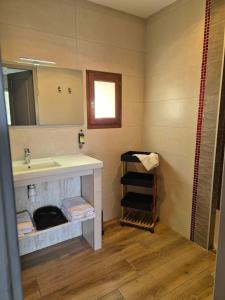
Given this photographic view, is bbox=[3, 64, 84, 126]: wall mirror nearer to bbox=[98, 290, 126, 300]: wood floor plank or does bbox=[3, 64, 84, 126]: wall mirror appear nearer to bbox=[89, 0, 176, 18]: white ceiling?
bbox=[89, 0, 176, 18]: white ceiling

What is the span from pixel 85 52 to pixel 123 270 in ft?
6.99

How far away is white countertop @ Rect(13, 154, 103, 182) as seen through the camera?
59.1 inches

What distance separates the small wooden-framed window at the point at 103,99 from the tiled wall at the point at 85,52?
74 millimetres

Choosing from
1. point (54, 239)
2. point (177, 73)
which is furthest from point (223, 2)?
point (54, 239)

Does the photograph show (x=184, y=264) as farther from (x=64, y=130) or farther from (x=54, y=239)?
(x=64, y=130)

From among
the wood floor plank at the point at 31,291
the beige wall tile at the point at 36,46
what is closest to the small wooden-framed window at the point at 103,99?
the beige wall tile at the point at 36,46

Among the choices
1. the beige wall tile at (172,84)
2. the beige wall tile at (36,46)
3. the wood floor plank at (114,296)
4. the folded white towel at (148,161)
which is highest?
the beige wall tile at (36,46)

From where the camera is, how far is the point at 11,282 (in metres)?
0.40

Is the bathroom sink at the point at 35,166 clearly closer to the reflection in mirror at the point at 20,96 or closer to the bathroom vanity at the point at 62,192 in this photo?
the bathroom vanity at the point at 62,192

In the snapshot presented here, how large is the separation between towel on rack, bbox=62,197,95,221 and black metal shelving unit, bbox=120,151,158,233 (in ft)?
1.72

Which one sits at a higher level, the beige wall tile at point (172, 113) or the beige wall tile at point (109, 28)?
the beige wall tile at point (109, 28)

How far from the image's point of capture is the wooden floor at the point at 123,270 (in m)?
1.49

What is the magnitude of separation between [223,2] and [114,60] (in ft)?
3.64

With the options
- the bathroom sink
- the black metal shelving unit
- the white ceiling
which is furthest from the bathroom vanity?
the white ceiling
